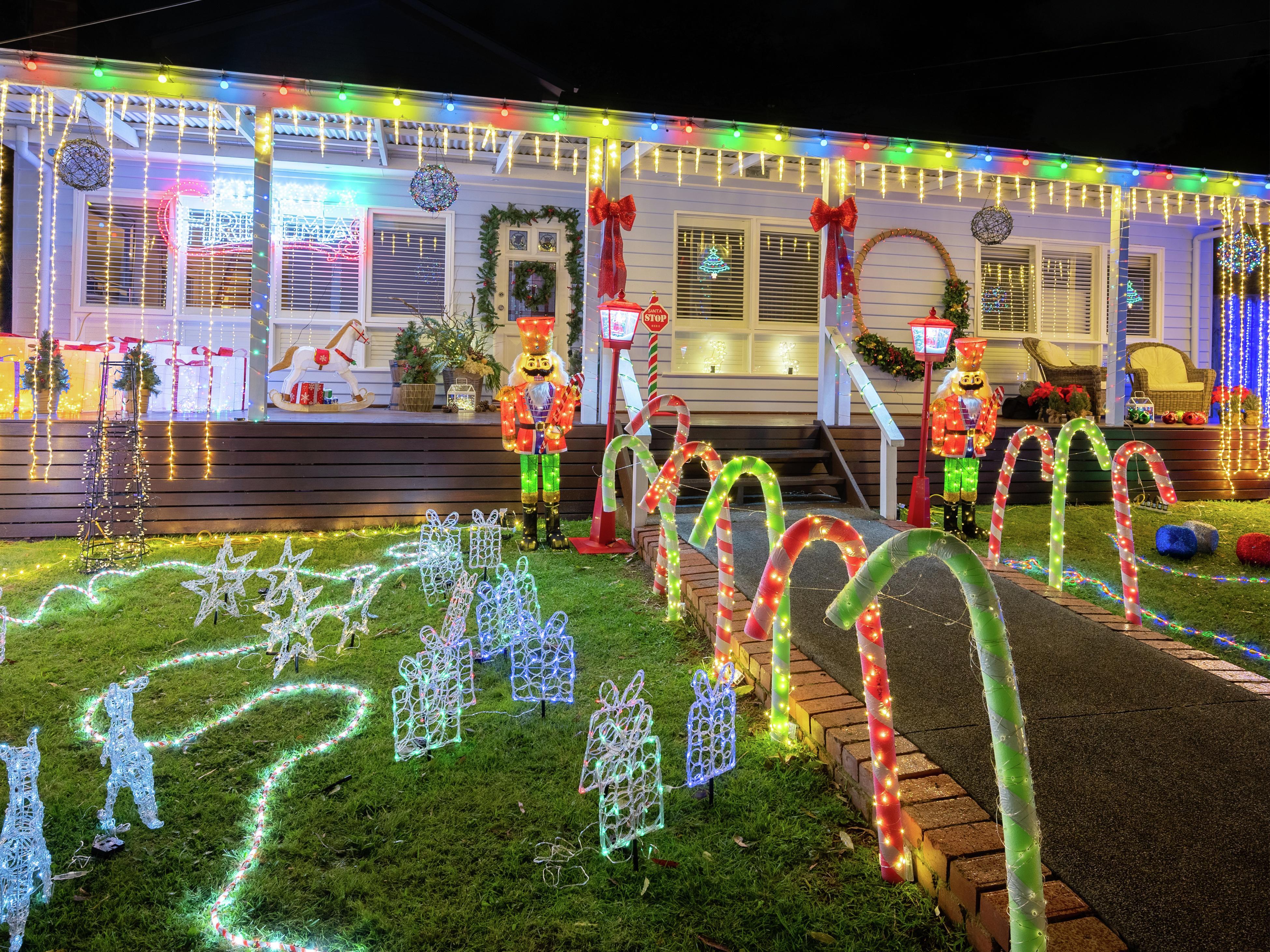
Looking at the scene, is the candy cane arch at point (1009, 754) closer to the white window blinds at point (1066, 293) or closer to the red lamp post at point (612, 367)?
the red lamp post at point (612, 367)

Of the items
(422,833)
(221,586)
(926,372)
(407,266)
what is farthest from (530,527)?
(407,266)

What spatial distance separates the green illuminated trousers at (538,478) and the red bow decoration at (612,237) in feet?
5.78

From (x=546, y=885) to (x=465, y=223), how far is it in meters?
9.83

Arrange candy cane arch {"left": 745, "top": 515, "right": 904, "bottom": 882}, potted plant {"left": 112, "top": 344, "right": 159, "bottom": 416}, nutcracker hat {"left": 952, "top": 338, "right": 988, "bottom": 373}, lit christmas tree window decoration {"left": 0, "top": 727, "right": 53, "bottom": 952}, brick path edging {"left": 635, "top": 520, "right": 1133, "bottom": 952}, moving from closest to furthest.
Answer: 1. brick path edging {"left": 635, "top": 520, "right": 1133, "bottom": 952}
2. lit christmas tree window decoration {"left": 0, "top": 727, "right": 53, "bottom": 952}
3. candy cane arch {"left": 745, "top": 515, "right": 904, "bottom": 882}
4. potted plant {"left": 112, "top": 344, "right": 159, "bottom": 416}
5. nutcracker hat {"left": 952, "top": 338, "right": 988, "bottom": 373}

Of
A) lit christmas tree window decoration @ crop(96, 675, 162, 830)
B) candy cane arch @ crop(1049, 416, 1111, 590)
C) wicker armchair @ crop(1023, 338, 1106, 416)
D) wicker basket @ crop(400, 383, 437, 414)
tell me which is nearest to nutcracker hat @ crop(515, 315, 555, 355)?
candy cane arch @ crop(1049, 416, 1111, 590)

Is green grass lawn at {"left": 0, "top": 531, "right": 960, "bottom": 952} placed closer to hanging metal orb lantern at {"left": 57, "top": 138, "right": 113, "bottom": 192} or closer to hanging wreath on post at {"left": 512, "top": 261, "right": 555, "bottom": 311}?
hanging metal orb lantern at {"left": 57, "top": 138, "right": 113, "bottom": 192}

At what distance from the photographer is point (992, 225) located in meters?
9.78

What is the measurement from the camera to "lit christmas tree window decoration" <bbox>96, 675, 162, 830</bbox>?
241cm

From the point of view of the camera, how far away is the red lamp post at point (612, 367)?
6195 millimetres

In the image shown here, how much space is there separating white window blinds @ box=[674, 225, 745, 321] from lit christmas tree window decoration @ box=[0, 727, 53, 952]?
9774 mm

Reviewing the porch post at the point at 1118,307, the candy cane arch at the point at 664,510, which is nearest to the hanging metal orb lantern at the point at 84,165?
the candy cane arch at the point at 664,510

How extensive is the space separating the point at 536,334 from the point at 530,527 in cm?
152

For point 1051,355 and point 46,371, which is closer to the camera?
point 46,371

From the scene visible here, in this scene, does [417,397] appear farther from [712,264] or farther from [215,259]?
[712,264]
